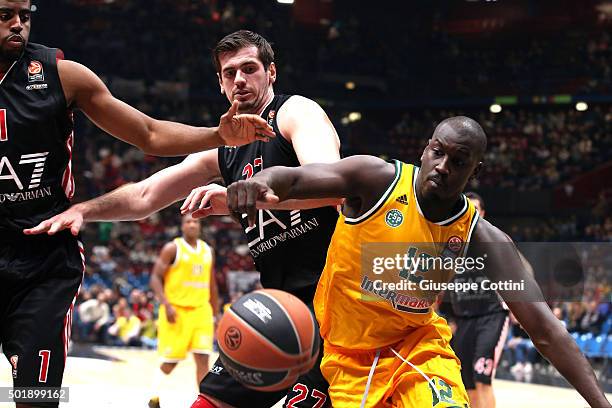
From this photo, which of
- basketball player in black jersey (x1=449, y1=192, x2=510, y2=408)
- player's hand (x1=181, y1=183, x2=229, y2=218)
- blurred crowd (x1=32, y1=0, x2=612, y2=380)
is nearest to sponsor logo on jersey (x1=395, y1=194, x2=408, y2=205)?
player's hand (x1=181, y1=183, x2=229, y2=218)

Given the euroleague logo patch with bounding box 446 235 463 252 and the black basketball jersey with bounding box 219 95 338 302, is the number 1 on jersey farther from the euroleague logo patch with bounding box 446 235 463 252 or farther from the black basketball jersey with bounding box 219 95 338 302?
the euroleague logo patch with bounding box 446 235 463 252

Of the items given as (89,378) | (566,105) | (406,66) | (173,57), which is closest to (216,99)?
(173,57)

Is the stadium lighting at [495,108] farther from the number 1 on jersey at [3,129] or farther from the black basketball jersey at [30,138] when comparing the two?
the number 1 on jersey at [3,129]

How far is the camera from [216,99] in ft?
81.4

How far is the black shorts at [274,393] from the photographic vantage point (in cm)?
405

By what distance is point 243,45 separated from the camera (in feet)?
14.3

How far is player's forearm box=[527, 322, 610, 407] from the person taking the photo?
3.50 m

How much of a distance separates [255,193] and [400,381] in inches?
49.0

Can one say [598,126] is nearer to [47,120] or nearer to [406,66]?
[406,66]

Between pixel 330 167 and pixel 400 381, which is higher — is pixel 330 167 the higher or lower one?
the higher one

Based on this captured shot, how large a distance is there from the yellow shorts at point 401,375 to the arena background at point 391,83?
1568 cm

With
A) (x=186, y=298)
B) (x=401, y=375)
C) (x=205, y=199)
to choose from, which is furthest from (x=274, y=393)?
(x=186, y=298)

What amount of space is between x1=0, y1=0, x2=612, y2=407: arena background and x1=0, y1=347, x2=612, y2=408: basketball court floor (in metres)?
6.66

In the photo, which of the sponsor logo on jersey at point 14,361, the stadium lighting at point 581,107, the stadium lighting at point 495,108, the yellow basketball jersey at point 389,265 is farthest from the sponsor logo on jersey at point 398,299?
the stadium lighting at point 495,108
